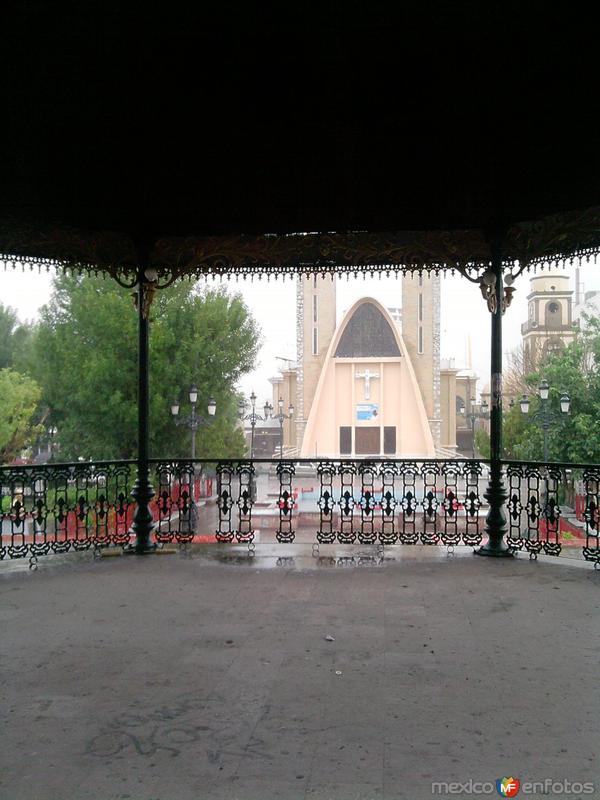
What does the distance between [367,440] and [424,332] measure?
9.77 m

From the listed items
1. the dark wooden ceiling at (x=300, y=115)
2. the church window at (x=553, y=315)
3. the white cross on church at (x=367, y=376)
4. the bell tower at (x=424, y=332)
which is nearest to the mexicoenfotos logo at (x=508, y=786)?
the dark wooden ceiling at (x=300, y=115)

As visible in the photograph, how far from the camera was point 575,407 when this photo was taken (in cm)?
1825

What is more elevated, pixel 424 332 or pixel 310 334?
pixel 424 332

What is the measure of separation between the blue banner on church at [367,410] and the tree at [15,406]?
26.2 meters

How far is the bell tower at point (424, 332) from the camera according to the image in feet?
154

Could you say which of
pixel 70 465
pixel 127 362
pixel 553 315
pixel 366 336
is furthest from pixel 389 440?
pixel 70 465

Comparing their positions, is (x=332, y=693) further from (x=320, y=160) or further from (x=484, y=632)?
(x=320, y=160)

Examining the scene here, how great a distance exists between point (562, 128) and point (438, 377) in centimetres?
4387

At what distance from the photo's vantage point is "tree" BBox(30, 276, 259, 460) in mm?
20078

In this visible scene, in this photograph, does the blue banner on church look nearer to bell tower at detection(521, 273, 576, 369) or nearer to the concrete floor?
bell tower at detection(521, 273, 576, 369)

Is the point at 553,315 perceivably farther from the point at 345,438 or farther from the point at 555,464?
the point at 555,464

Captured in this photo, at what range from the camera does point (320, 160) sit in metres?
4.75

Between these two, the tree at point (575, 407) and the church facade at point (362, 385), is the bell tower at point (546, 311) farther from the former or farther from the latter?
the church facade at point (362, 385)

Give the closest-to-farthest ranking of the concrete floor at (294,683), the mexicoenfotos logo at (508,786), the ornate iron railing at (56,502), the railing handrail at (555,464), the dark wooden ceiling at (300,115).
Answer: the mexicoenfotos logo at (508,786), the concrete floor at (294,683), the dark wooden ceiling at (300,115), the railing handrail at (555,464), the ornate iron railing at (56,502)
